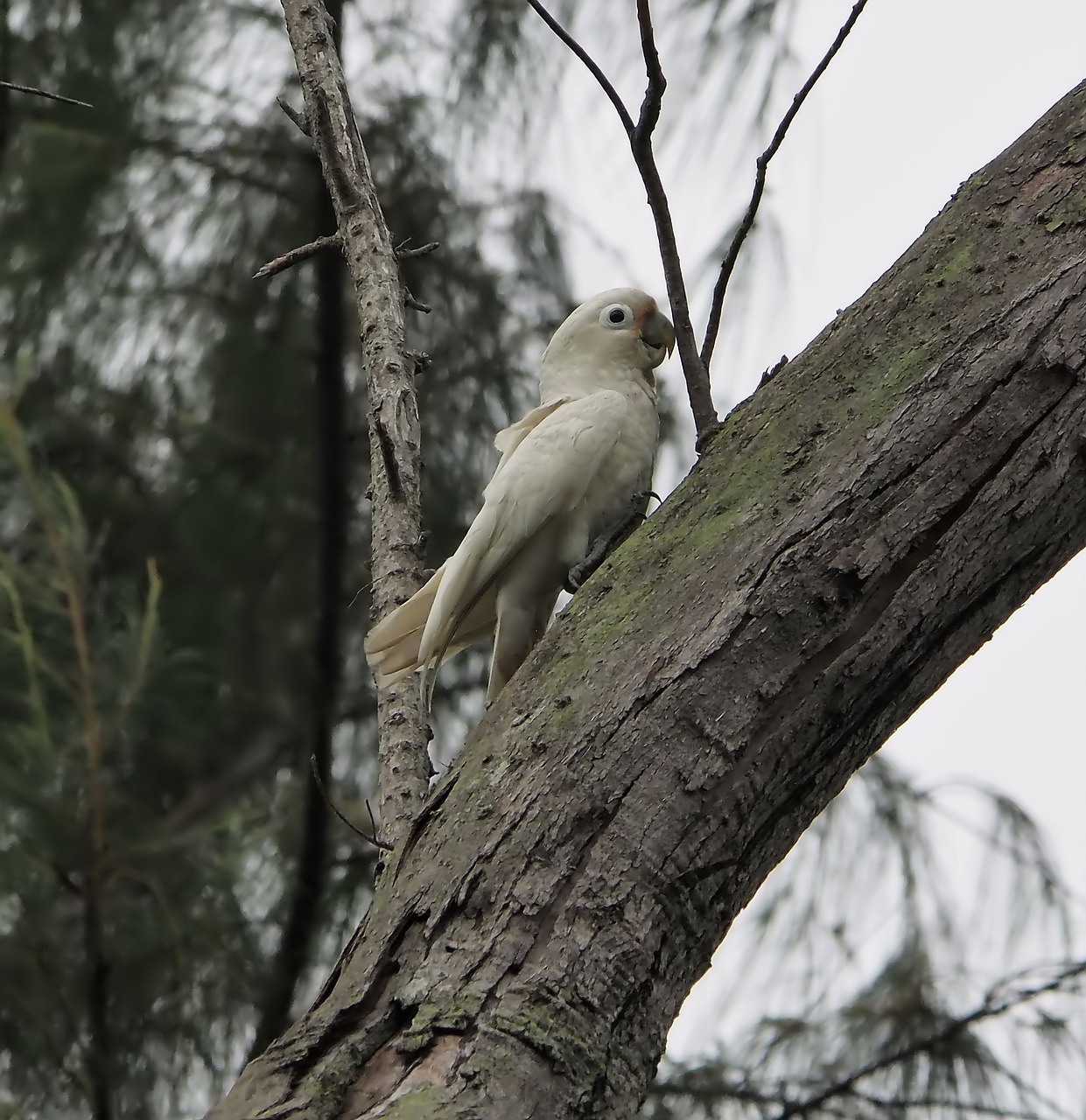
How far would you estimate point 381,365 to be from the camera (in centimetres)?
157

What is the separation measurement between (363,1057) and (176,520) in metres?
2.08

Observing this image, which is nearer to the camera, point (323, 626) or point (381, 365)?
point (381, 365)

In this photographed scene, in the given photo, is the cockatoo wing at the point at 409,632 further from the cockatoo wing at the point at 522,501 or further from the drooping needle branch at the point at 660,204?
the drooping needle branch at the point at 660,204

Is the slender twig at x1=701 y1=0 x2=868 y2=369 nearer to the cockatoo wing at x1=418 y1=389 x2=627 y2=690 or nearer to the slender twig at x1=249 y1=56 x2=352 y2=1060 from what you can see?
the cockatoo wing at x1=418 y1=389 x2=627 y2=690

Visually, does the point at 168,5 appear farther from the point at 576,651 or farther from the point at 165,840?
the point at 576,651

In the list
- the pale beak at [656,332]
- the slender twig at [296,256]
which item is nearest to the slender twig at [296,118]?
the slender twig at [296,256]

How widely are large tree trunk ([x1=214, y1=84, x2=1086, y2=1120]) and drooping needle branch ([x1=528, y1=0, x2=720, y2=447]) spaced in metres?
0.16

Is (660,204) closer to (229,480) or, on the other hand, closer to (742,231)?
(742,231)

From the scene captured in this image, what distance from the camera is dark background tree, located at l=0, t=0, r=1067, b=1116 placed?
222cm

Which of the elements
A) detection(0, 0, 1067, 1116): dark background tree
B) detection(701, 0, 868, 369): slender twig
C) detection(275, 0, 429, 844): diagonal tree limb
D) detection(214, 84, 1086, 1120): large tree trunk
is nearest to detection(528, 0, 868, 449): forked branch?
detection(701, 0, 868, 369): slender twig

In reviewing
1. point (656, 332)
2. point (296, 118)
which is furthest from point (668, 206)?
point (656, 332)

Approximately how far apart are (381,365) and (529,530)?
0.28 meters

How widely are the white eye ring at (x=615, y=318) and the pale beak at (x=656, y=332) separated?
34 mm

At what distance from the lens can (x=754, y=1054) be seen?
258cm
